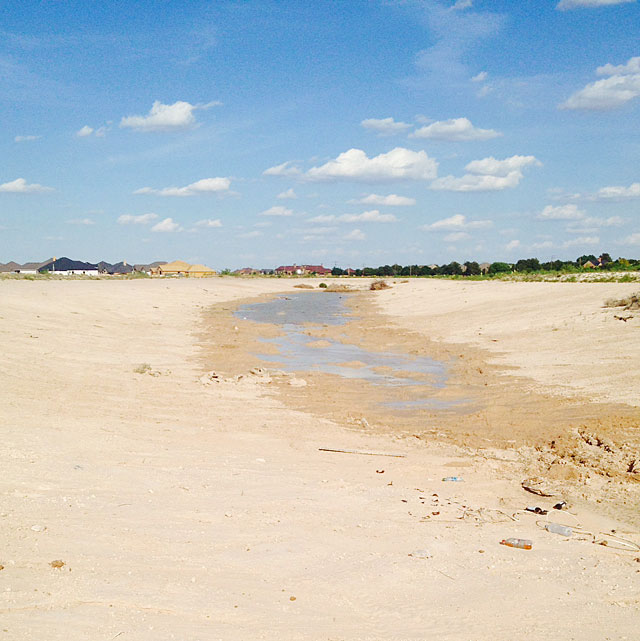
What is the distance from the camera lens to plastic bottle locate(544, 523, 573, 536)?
588cm

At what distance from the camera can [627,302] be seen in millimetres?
21750

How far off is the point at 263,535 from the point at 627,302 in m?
20.1

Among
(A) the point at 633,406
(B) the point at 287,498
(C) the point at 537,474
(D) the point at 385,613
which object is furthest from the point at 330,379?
(D) the point at 385,613

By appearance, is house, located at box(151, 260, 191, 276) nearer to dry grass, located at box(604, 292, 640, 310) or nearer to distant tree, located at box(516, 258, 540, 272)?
distant tree, located at box(516, 258, 540, 272)

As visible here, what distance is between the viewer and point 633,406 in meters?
10.9

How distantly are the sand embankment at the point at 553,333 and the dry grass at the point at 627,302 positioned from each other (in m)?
0.38

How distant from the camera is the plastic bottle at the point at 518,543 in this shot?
17.9ft

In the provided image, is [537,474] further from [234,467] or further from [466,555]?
[234,467]

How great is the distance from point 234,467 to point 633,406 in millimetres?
7427

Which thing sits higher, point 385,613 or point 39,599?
point 39,599

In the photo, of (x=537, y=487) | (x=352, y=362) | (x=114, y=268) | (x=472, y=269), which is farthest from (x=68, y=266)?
(x=537, y=487)

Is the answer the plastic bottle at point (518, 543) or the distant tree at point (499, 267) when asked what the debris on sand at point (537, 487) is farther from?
the distant tree at point (499, 267)

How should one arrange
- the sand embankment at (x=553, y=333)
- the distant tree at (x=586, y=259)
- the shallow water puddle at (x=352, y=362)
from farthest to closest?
the distant tree at (x=586, y=259)
the shallow water puddle at (x=352, y=362)
the sand embankment at (x=553, y=333)

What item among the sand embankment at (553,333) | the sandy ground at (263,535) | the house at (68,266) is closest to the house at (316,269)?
the house at (68,266)
